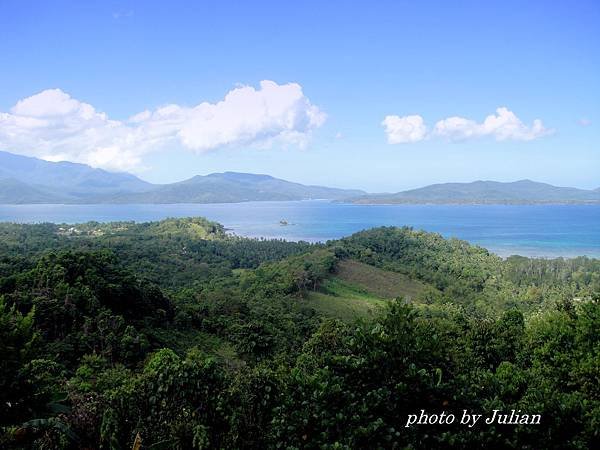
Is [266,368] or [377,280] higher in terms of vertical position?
[266,368]

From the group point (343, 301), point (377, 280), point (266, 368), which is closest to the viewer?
point (266, 368)

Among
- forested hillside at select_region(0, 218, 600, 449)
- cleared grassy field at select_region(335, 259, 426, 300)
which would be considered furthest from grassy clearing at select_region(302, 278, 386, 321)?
cleared grassy field at select_region(335, 259, 426, 300)

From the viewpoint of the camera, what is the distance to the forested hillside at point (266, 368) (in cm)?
587

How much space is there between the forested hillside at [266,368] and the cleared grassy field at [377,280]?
8388 millimetres

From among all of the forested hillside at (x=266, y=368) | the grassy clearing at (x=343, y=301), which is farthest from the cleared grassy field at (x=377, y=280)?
the forested hillside at (x=266, y=368)

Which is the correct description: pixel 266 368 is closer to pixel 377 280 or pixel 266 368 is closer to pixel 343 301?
pixel 343 301

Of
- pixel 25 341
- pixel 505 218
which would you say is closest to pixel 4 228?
pixel 25 341

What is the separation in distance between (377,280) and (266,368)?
5264 centimetres

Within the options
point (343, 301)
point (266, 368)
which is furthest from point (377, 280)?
point (266, 368)

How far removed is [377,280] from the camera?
196ft

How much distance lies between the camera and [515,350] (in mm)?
17016

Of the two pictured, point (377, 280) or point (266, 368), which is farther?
point (377, 280)

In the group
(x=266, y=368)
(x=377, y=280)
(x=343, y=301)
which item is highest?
(x=266, y=368)

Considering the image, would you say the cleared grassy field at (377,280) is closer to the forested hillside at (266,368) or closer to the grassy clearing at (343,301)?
the grassy clearing at (343,301)
